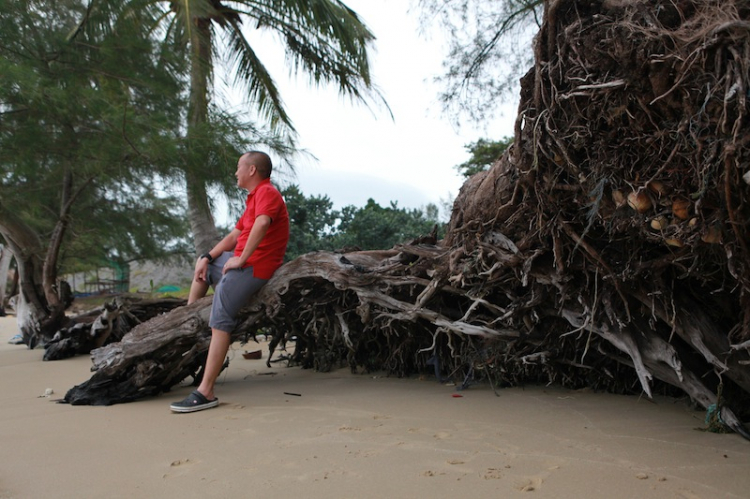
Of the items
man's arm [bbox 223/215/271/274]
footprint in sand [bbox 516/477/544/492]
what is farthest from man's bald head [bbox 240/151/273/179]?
footprint in sand [bbox 516/477/544/492]

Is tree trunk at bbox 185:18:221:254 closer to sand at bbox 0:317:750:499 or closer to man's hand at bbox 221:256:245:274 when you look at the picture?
man's hand at bbox 221:256:245:274

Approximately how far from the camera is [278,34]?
12.2 metres

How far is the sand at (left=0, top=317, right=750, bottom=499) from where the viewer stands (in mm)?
2445

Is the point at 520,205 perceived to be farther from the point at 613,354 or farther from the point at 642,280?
the point at 613,354

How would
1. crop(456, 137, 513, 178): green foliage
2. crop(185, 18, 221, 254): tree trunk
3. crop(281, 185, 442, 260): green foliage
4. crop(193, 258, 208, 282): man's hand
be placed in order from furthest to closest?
1. crop(456, 137, 513, 178): green foliage
2. crop(281, 185, 442, 260): green foliage
3. crop(185, 18, 221, 254): tree trunk
4. crop(193, 258, 208, 282): man's hand

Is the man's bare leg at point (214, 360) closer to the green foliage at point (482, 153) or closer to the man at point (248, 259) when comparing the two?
the man at point (248, 259)

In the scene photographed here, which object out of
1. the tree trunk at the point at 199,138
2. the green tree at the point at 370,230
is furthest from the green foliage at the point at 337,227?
the tree trunk at the point at 199,138

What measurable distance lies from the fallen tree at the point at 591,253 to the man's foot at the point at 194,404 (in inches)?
25.6

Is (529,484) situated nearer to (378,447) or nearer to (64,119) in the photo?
(378,447)

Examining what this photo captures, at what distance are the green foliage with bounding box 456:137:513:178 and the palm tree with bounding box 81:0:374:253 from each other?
195 inches

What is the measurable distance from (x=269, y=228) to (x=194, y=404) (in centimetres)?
136

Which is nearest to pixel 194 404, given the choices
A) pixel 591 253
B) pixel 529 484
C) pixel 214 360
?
pixel 214 360

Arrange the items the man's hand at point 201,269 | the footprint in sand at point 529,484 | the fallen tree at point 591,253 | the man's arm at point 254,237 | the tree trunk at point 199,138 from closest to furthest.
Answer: the footprint in sand at point 529,484 < the fallen tree at point 591,253 < the man's arm at point 254,237 < the man's hand at point 201,269 < the tree trunk at point 199,138

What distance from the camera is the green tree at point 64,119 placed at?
707 centimetres
